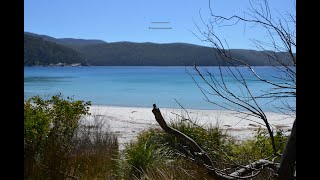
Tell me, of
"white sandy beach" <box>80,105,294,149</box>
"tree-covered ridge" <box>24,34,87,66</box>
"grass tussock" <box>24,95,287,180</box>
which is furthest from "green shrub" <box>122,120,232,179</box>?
"tree-covered ridge" <box>24,34,87,66</box>

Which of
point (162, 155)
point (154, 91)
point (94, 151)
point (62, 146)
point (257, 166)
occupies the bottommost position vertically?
point (154, 91)

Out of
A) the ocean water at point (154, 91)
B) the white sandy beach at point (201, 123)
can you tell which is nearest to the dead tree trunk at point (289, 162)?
the ocean water at point (154, 91)

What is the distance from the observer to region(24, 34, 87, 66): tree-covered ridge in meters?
61.5

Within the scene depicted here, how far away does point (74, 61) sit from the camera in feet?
262

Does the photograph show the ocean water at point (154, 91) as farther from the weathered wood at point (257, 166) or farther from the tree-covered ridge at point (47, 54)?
the tree-covered ridge at point (47, 54)

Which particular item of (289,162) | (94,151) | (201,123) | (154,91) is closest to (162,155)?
(94,151)

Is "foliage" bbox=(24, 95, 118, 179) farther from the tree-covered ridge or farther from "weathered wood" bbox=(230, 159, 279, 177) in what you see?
the tree-covered ridge

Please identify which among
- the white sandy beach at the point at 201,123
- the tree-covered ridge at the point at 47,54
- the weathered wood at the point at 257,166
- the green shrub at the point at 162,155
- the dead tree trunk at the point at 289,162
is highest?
the tree-covered ridge at the point at 47,54

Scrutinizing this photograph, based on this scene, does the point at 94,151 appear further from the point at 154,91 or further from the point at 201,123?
the point at 154,91

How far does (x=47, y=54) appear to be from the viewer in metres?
68.8

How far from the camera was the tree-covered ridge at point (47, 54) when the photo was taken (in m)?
61.5
